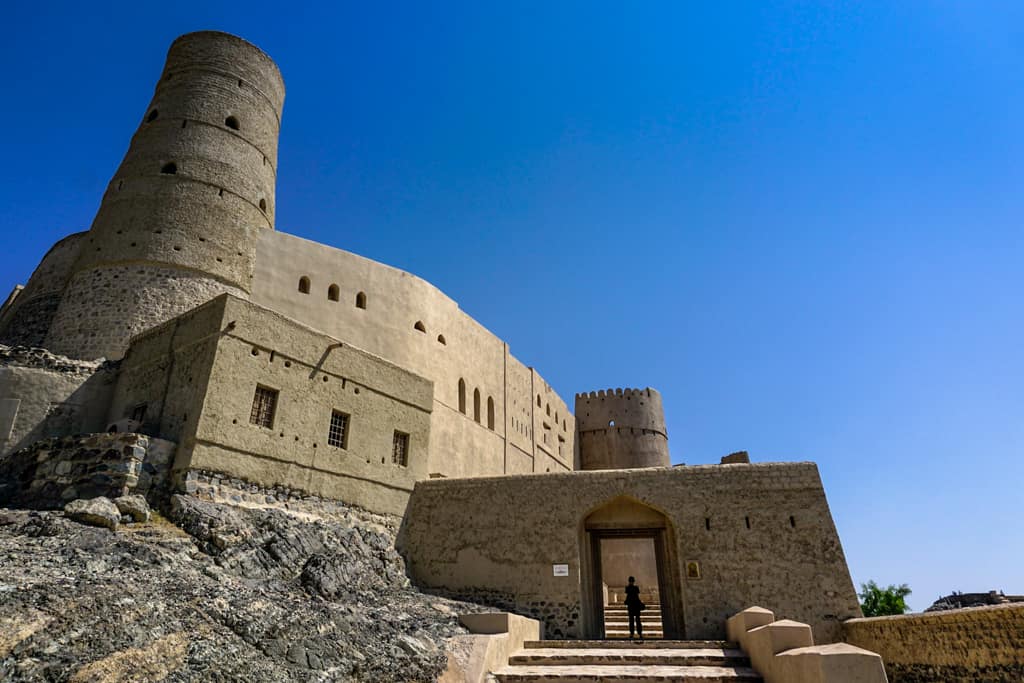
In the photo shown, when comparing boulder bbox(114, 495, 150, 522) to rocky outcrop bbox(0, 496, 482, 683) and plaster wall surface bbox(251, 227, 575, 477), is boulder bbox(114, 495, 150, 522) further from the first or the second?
plaster wall surface bbox(251, 227, 575, 477)

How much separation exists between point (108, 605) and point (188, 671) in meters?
1.28

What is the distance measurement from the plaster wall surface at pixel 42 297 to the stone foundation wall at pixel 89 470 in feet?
23.9

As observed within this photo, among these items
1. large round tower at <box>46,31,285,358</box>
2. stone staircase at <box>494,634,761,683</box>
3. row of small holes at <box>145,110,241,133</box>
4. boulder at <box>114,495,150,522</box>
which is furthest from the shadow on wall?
stone staircase at <box>494,634,761,683</box>

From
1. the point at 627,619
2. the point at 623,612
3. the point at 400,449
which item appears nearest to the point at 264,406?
the point at 400,449

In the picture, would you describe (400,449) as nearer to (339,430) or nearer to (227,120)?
(339,430)

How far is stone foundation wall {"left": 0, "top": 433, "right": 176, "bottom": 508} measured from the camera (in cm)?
1024

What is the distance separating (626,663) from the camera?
32.8 feet

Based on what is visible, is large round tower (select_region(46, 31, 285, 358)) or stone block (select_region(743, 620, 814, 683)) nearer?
stone block (select_region(743, 620, 814, 683))

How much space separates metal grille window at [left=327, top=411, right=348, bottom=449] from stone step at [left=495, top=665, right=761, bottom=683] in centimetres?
614

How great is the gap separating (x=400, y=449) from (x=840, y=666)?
10.6m

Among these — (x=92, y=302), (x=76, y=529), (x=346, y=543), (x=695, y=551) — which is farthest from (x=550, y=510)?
(x=92, y=302)

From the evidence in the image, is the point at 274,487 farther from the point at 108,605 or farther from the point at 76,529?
the point at 108,605

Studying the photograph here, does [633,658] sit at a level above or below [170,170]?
below

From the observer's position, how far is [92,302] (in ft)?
52.6
